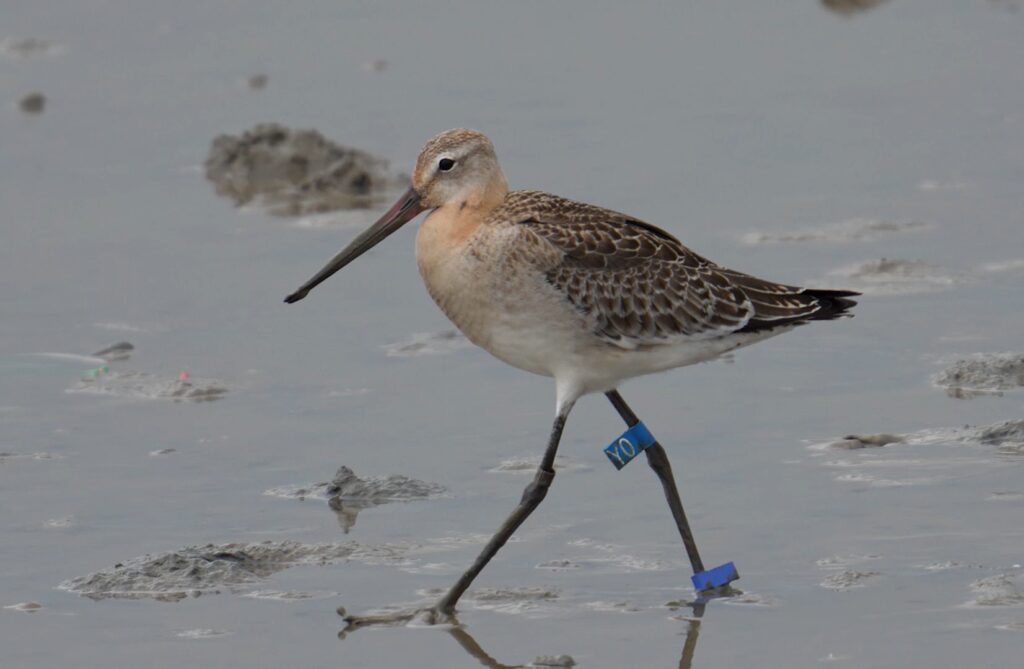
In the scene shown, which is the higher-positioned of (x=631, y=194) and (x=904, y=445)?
(x=631, y=194)

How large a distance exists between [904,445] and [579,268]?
6.48 ft

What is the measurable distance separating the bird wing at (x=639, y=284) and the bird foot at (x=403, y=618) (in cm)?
127

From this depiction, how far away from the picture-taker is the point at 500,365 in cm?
1103

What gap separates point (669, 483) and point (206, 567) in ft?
6.12

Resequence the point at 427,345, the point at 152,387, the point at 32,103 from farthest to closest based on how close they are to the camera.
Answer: the point at 32,103 < the point at 427,345 < the point at 152,387

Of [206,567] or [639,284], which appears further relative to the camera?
[639,284]

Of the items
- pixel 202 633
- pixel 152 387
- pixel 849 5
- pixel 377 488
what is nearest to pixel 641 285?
pixel 377 488

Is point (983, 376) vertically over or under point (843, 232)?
under

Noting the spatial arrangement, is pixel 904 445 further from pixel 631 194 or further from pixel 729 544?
pixel 631 194

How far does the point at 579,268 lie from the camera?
28.1 feet

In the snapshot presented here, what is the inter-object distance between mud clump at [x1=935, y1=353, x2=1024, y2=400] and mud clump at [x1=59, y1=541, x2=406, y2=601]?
2971mm

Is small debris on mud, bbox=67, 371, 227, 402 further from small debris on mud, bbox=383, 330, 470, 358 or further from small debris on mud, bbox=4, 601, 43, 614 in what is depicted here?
small debris on mud, bbox=4, 601, 43, 614

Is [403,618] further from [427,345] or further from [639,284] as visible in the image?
[427,345]

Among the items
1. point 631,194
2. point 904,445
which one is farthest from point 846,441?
point 631,194
